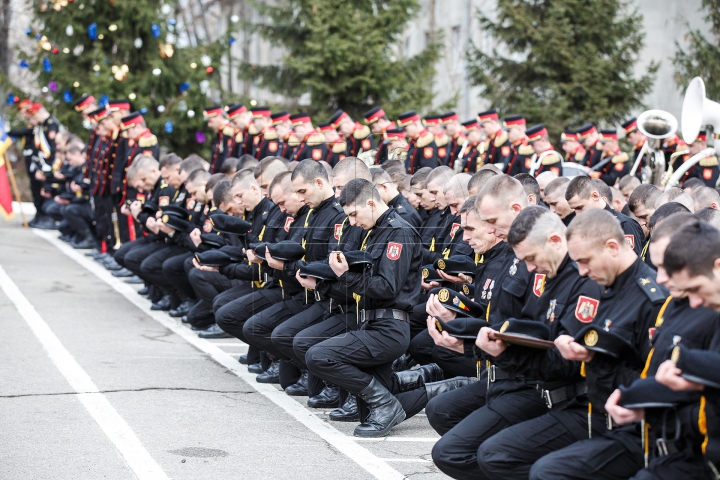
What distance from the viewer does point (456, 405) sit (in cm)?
591

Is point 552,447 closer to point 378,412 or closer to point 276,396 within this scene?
point 378,412

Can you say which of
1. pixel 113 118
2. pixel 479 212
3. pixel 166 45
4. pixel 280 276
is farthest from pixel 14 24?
pixel 479 212

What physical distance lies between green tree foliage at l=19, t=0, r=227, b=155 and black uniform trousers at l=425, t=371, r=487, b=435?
16619mm

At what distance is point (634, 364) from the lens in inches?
178

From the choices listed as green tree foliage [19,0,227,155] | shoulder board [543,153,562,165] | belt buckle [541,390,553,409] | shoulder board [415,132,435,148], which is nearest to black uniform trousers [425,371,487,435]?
belt buckle [541,390,553,409]

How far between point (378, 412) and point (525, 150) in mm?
8069

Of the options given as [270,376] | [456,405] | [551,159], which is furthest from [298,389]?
[551,159]

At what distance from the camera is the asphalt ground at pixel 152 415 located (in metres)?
6.18

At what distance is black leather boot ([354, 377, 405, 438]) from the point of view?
7020 mm

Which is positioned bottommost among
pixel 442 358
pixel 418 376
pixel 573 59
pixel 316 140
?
pixel 418 376

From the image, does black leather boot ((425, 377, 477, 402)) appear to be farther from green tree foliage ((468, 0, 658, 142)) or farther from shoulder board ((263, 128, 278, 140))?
green tree foliage ((468, 0, 658, 142))

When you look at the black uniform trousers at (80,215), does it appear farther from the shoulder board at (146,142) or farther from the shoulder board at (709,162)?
the shoulder board at (709,162)

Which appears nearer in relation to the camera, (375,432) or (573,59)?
(375,432)

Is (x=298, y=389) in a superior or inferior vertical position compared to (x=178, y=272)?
inferior
